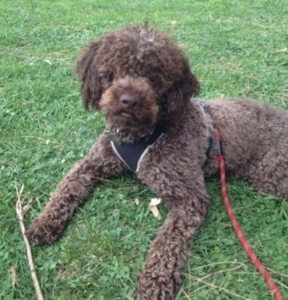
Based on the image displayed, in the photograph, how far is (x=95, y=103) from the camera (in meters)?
3.51

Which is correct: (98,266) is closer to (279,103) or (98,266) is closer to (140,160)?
(140,160)

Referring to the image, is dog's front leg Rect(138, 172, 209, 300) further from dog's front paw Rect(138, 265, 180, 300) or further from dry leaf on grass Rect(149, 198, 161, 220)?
dry leaf on grass Rect(149, 198, 161, 220)

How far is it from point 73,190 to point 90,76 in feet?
2.45

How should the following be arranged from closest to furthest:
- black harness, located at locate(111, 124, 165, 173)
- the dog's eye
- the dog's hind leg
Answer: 1. the dog's eye
2. black harness, located at locate(111, 124, 165, 173)
3. the dog's hind leg

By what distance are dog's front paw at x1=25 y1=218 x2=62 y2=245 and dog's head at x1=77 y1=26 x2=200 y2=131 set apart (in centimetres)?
73

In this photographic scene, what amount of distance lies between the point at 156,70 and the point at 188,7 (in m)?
4.92

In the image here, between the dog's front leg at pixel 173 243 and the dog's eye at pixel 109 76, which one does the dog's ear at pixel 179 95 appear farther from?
the dog's front leg at pixel 173 243

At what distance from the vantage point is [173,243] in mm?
3264

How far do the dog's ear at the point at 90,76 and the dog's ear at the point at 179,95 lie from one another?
16.6 inches

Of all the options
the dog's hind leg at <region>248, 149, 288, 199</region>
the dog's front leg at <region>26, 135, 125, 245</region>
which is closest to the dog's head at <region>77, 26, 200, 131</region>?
the dog's front leg at <region>26, 135, 125, 245</region>

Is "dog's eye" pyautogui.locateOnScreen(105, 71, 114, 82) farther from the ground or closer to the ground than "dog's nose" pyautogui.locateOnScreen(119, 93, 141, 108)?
farther from the ground

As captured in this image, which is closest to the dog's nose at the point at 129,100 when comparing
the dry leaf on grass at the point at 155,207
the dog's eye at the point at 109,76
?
the dog's eye at the point at 109,76

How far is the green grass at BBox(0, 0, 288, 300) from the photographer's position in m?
3.21

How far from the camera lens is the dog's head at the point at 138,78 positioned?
3225 mm
